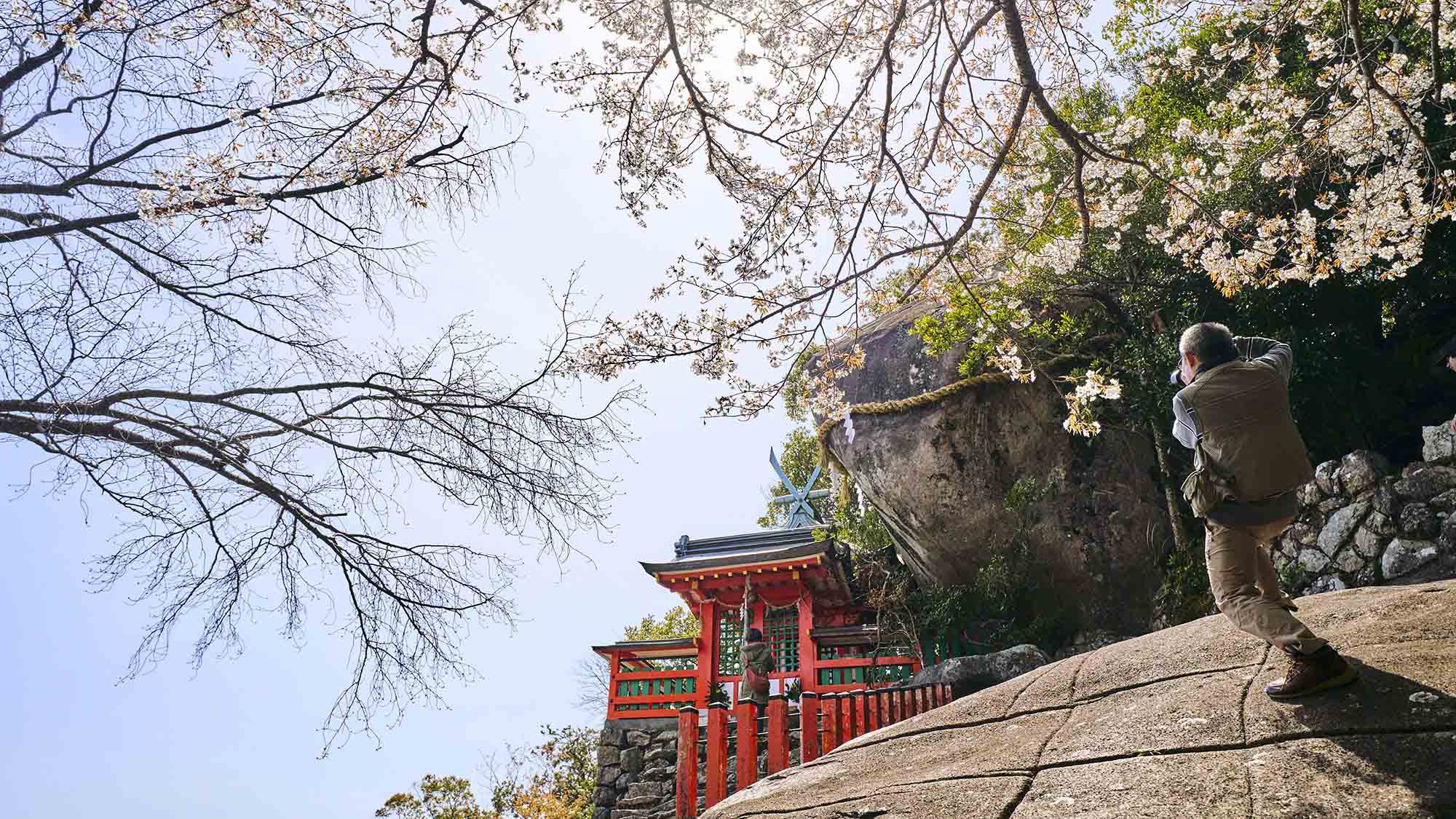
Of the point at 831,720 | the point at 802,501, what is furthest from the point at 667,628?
the point at 831,720

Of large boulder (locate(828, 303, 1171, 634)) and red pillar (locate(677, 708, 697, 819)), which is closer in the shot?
red pillar (locate(677, 708, 697, 819))

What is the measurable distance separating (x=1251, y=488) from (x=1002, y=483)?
1097 cm

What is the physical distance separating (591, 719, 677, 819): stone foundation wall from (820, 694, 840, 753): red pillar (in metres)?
7.24

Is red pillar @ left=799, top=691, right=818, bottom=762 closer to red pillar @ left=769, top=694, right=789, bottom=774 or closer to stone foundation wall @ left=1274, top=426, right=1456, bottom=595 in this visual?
red pillar @ left=769, top=694, right=789, bottom=774

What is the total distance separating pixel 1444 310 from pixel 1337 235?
2117mm

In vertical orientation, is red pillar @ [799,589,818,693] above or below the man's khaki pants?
above

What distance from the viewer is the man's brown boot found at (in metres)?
3.20

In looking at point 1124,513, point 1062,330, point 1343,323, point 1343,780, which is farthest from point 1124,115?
point 1343,780

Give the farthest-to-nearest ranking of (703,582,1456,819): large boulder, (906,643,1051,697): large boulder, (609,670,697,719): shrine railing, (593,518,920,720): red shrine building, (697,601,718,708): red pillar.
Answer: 1. (697,601,718,708): red pillar
2. (609,670,697,719): shrine railing
3. (593,518,920,720): red shrine building
4. (906,643,1051,697): large boulder
5. (703,582,1456,819): large boulder

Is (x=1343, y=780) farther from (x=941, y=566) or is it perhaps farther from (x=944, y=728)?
(x=941, y=566)

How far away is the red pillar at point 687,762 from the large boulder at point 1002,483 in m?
6.79

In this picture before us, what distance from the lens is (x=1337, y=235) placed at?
32.6 feet

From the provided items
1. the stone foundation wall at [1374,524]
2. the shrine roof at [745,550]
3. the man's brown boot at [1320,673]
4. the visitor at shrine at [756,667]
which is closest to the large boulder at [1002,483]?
the shrine roof at [745,550]

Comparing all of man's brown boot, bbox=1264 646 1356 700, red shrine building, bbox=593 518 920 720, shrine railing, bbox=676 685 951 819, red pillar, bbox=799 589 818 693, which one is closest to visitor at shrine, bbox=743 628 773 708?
red shrine building, bbox=593 518 920 720
